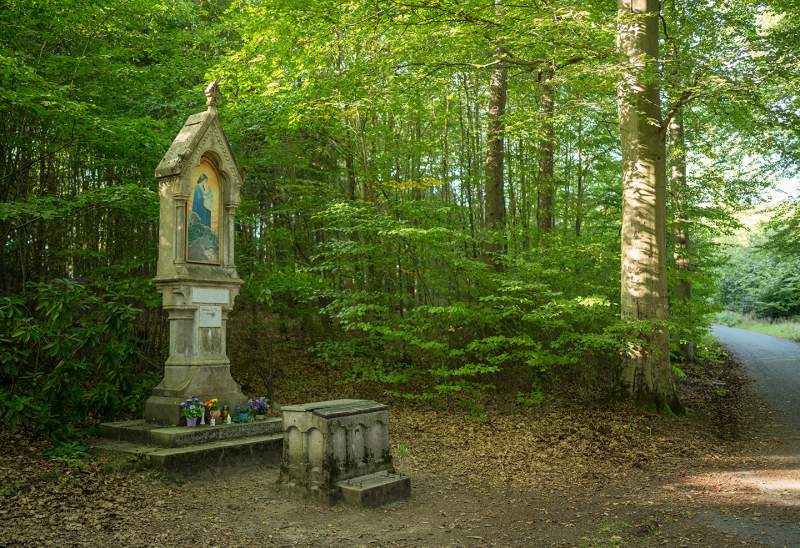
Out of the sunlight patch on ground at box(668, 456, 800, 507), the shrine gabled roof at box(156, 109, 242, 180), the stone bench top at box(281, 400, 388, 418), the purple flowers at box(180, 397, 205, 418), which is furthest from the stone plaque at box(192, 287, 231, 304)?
the sunlight patch on ground at box(668, 456, 800, 507)

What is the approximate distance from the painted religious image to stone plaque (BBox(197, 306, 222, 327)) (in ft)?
2.16

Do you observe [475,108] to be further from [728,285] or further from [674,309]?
Result: [728,285]

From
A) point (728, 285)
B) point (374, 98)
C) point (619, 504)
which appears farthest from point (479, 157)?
point (728, 285)

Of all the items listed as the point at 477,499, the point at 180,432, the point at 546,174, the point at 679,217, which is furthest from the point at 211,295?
the point at 679,217

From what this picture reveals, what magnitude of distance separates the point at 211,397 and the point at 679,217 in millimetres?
10654

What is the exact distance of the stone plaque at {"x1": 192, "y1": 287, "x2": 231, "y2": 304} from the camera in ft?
26.3

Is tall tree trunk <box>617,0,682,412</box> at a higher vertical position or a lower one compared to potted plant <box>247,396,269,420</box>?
higher

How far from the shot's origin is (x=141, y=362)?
36.4 ft

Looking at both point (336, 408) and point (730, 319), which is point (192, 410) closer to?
point (336, 408)

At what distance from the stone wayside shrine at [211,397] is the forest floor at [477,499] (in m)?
0.28

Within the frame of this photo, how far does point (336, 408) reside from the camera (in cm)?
630

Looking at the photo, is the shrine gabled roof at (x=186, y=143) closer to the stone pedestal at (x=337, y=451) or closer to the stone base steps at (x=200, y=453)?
the stone base steps at (x=200, y=453)

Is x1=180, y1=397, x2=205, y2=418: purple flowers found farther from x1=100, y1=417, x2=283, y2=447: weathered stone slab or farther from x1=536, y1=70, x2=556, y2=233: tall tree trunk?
x1=536, y1=70, x2=556, y2=233: tall tree trunk

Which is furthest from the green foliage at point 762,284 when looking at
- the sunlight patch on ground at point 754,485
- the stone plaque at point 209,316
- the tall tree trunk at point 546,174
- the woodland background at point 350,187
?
the stone plaque at point 209,316
